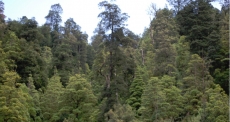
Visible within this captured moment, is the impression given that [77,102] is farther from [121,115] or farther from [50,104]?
[121,115]

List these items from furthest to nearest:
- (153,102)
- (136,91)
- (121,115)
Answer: (136,91), (153,102), (121,115)

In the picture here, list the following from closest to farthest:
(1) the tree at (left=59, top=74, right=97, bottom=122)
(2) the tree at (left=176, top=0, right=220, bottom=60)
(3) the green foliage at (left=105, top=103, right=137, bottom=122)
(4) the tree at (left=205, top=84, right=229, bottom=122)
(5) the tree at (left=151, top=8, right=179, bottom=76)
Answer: (4) the tree at (left=205, top=84, right=229, bottom=122) < (3) the green foliage at (left=105, top=103, right=137, bottom=122) < (1) the tree at (left=59, top=74, right=97, bottom=122) < (5) the tree at (left=151, top=8, right=179, bottom=76) < (2) the tree at (left=176, top=0, right=220, bottom=60)

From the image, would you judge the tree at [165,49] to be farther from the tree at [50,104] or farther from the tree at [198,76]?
the tree at [50,104]

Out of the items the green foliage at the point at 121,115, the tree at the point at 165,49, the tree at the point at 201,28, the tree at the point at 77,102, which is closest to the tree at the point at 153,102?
the green foliage at the point at 121,115

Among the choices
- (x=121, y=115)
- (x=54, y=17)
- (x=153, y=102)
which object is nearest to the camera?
(x=121, y=115)

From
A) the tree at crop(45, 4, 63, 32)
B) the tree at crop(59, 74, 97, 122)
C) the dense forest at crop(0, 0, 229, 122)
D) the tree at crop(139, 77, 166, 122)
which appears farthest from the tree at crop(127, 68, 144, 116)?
the tree at crop(45, 4, 63, 32)

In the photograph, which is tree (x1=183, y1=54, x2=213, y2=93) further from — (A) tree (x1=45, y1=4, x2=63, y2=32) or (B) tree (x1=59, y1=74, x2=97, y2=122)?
(A) tree (x1=45, y1=4, x2=63, y2=32)

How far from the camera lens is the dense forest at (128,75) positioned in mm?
20484

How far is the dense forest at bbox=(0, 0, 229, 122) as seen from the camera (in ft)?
67.2

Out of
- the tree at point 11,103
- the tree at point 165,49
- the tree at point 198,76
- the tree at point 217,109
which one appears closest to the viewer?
the tree at point 217,109

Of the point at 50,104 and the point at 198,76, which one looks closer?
the point at 198,76

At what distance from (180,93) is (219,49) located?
748 cm

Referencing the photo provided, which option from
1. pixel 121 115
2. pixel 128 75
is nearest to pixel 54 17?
pixel 128 75

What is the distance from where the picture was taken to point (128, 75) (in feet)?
94.1
